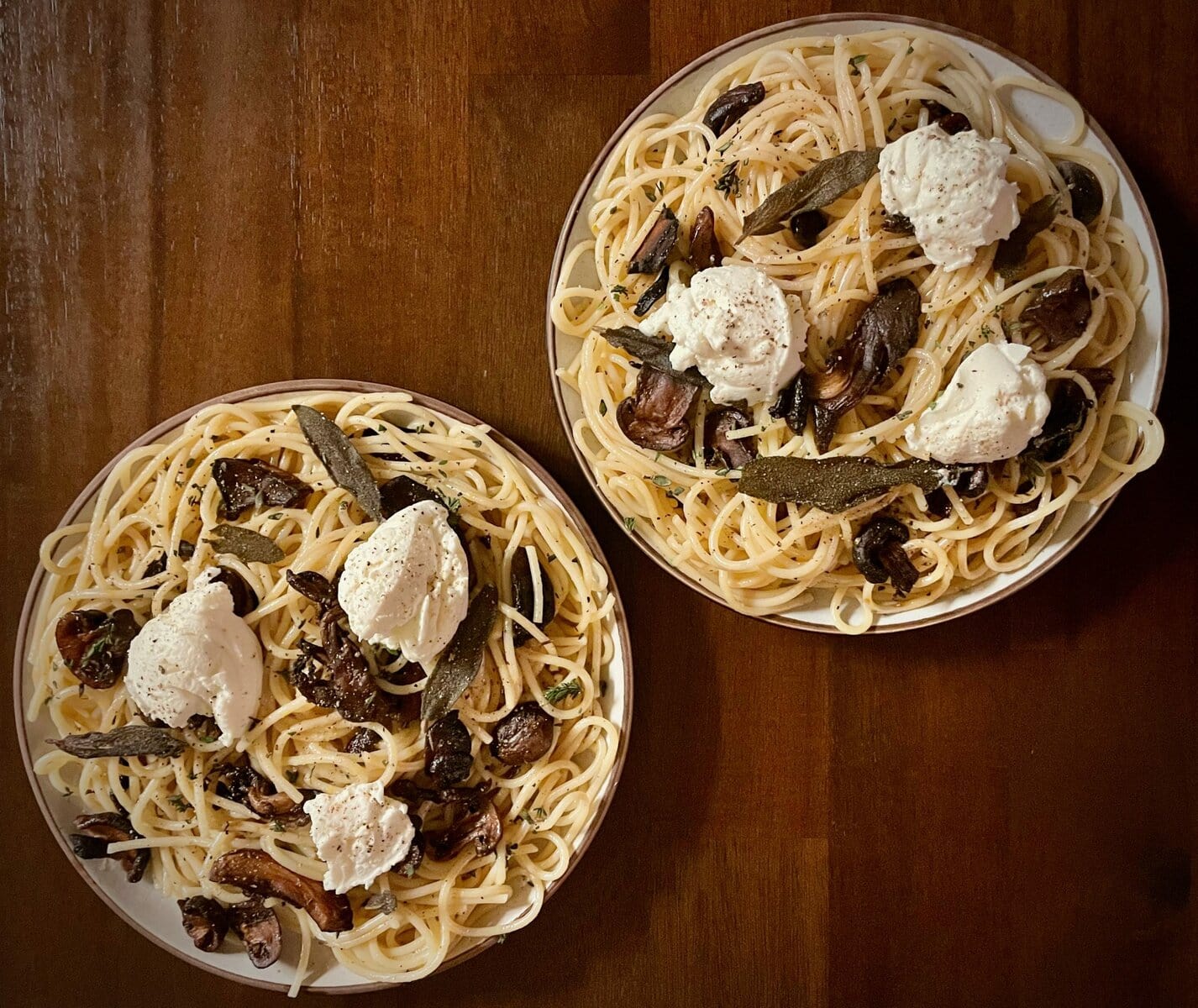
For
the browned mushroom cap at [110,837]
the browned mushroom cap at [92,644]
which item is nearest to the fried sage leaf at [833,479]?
the browned mushroom cap at [92,644]

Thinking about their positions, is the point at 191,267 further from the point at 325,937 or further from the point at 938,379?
the point at 938,379

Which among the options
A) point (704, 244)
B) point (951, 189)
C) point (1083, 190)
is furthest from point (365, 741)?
point (1083, 190)

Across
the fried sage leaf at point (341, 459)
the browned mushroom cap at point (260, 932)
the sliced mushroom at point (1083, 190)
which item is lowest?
the browned mushroom cap at point (260, 932)

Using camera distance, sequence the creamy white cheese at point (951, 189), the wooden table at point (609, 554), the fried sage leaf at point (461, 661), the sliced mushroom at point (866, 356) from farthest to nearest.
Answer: the wooden table at point (609, 554) < the fried sage leaf at point (461, 661) < the sliced mushroom at point (866, 356) < the creamy white cheese at point (951, 189)

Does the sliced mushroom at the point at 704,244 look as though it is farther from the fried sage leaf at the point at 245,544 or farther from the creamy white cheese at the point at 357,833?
the creamy white cheese at the point at 357,833

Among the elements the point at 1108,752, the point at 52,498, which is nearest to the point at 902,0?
the point at 1108,752

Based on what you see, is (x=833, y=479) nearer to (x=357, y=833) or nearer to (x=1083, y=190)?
(x=1083, y=190)
